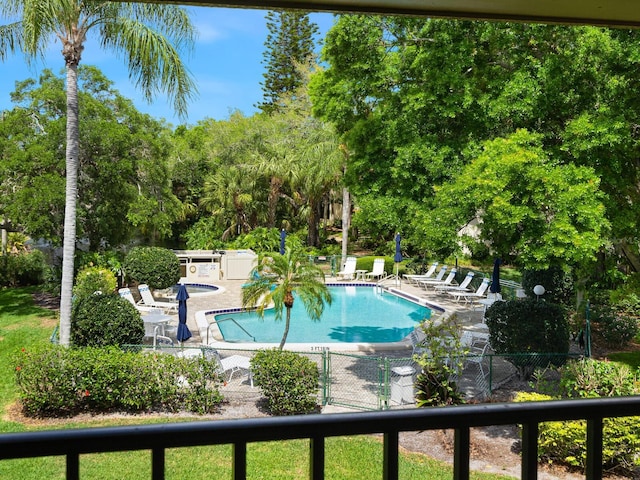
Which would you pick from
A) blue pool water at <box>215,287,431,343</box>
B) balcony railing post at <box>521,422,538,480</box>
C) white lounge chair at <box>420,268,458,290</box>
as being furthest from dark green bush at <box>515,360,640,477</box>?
white lounge chair at <box>420,268,458,290</box>

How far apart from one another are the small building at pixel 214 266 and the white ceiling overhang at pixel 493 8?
65.4ft

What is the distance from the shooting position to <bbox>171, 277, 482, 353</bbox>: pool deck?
486 inches

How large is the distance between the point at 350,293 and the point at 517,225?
11.8 meters

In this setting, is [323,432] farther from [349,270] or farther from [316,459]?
[349,270]

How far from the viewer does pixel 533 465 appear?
1.22 m

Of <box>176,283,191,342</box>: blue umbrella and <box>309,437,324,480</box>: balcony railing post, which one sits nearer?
<box>309,437,324,480</box>: balcony railing post

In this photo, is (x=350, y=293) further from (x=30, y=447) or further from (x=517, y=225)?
(x=30, y=447)

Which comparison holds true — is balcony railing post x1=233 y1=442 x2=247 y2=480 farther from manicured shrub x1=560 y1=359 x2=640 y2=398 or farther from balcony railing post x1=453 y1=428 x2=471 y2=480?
manicured shrub x1=560 y1=359 x2=640 y2=398

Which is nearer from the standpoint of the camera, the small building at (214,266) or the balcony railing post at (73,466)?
the balcony railing post at (73,466)

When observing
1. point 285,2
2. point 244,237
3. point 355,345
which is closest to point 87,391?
point 355,345

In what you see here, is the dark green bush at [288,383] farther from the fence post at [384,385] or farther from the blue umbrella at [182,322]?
the blue umbrella at [182,322]

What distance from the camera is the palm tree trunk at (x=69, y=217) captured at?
1032 cm

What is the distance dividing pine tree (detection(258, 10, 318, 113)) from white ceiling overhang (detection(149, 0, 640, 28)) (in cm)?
3978

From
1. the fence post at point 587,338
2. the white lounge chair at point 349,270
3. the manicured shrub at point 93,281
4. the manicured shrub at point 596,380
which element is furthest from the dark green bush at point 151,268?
the manicured shrub at point 596,380
